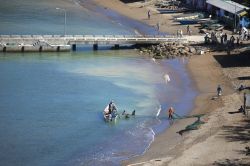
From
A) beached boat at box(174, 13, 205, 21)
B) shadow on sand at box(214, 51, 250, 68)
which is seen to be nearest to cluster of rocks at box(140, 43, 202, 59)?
shadow on sand at box(214, 51, 250, 68)

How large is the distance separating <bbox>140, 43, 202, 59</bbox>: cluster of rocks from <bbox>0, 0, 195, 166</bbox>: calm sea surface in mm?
1837

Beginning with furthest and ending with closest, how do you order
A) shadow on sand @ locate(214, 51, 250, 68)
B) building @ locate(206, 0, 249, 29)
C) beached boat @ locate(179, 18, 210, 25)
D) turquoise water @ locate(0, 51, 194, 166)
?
1. beached boat @ locate(179, 18, 210, 25)
2. building @ locate(206, 0, 249, 29)
3. shadow on sand @ locate(214, 51, 250, 68)
4. turquoise water @ locate(0, 51, 194, 166)

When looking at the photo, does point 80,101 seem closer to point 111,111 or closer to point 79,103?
point 79,103

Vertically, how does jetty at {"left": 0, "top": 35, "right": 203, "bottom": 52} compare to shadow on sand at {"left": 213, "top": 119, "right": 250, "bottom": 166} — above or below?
above

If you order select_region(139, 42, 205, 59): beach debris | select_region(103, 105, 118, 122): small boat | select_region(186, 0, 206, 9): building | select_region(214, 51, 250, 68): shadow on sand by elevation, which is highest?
select_region(186, 0, 206, 9): building

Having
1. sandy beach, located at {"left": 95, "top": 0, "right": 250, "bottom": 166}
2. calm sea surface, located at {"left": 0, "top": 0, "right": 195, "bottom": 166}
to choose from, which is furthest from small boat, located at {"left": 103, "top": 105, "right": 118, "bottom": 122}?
sandy beach, located at {"left": 95, "top": 0, "right": 250, "bottom": 166}

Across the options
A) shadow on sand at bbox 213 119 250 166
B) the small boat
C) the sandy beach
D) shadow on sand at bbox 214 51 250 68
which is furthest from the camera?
shadow on sand at bbox 214 51 250 68

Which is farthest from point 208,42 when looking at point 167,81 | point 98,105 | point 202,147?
point 202,147

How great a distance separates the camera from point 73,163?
143 ft

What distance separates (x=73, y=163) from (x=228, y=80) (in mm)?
24760

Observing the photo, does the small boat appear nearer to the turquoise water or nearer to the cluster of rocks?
the turquoise water

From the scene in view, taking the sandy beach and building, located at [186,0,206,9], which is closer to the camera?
the sandy beach

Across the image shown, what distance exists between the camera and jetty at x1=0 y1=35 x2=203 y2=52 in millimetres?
77812

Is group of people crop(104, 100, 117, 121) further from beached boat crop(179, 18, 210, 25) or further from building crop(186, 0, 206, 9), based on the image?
building crop(186, 0, 206, 9)
